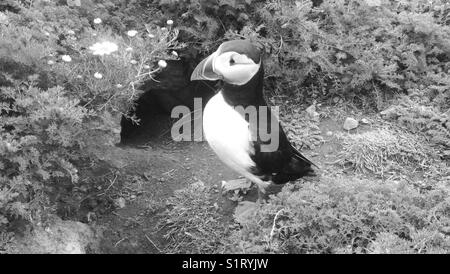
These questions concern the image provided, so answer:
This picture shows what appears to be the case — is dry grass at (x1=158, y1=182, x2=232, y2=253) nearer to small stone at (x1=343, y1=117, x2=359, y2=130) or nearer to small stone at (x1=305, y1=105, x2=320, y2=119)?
small stone at (x1=305, y1=105, x2=320, y2=119)

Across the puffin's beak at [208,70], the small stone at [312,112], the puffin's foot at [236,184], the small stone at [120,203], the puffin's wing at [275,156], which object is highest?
the puffin's beak at [208,70]

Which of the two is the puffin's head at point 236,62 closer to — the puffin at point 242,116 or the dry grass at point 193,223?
the puffin at point 242,116

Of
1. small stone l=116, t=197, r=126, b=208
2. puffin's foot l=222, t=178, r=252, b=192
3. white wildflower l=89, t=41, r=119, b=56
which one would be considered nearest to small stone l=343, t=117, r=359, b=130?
puffin's foot l=222, t=178, r=252, b=192

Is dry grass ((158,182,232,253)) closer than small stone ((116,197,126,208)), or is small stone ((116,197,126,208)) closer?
dry grass ((158,182,232,253))

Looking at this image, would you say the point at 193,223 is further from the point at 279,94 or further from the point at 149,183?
the point at 279,94

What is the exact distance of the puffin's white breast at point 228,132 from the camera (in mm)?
3143

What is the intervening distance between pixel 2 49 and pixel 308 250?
2.18m

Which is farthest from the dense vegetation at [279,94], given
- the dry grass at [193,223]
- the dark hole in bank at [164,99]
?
the dark hole in bank at [164,99]

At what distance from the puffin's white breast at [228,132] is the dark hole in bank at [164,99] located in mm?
1670

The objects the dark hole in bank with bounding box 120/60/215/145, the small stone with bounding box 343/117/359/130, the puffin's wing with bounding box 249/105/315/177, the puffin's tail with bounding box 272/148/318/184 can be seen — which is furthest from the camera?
the dark hole in bank with bounding box 120/60/215/145

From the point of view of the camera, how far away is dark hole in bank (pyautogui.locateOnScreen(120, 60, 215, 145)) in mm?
4961

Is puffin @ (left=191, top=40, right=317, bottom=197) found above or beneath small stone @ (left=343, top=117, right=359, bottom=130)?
above

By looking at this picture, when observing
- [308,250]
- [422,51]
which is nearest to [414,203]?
[308,250]
